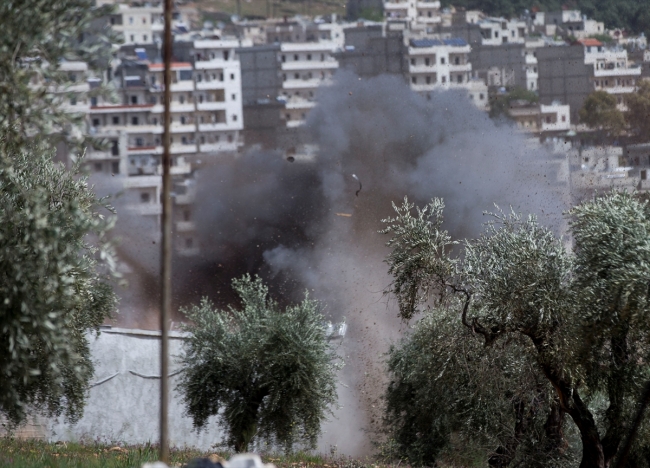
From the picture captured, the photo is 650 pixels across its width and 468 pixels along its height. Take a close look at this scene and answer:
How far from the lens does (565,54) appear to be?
83.9 meters

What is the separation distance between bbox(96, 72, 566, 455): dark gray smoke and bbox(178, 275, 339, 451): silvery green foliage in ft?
131

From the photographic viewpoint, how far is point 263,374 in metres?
20.3

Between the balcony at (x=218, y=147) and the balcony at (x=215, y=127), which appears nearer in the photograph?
the balcony at (x=218, y=147)

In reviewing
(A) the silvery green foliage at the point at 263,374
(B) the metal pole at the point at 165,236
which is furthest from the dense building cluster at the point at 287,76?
(B) the metal pole at the point at 165,236

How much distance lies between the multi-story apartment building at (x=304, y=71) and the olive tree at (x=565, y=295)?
64.2 m

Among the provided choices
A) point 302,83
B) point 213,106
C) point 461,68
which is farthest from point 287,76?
point 461,68

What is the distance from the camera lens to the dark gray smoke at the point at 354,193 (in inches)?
2564

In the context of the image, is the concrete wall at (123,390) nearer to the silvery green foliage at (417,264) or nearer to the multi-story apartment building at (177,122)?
the silvery green foliage at (417,264)

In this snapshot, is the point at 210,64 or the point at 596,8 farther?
the point at 596,8

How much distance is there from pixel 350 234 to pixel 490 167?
13.0 m

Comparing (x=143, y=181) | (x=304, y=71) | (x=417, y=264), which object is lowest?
(x=417, y=264)

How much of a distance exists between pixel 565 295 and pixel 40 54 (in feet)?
28.6

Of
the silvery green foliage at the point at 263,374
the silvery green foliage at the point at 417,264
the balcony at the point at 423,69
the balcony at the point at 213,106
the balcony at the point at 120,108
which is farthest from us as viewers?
the balcony at the point at 423,69

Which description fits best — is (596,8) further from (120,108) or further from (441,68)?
(120,108)
